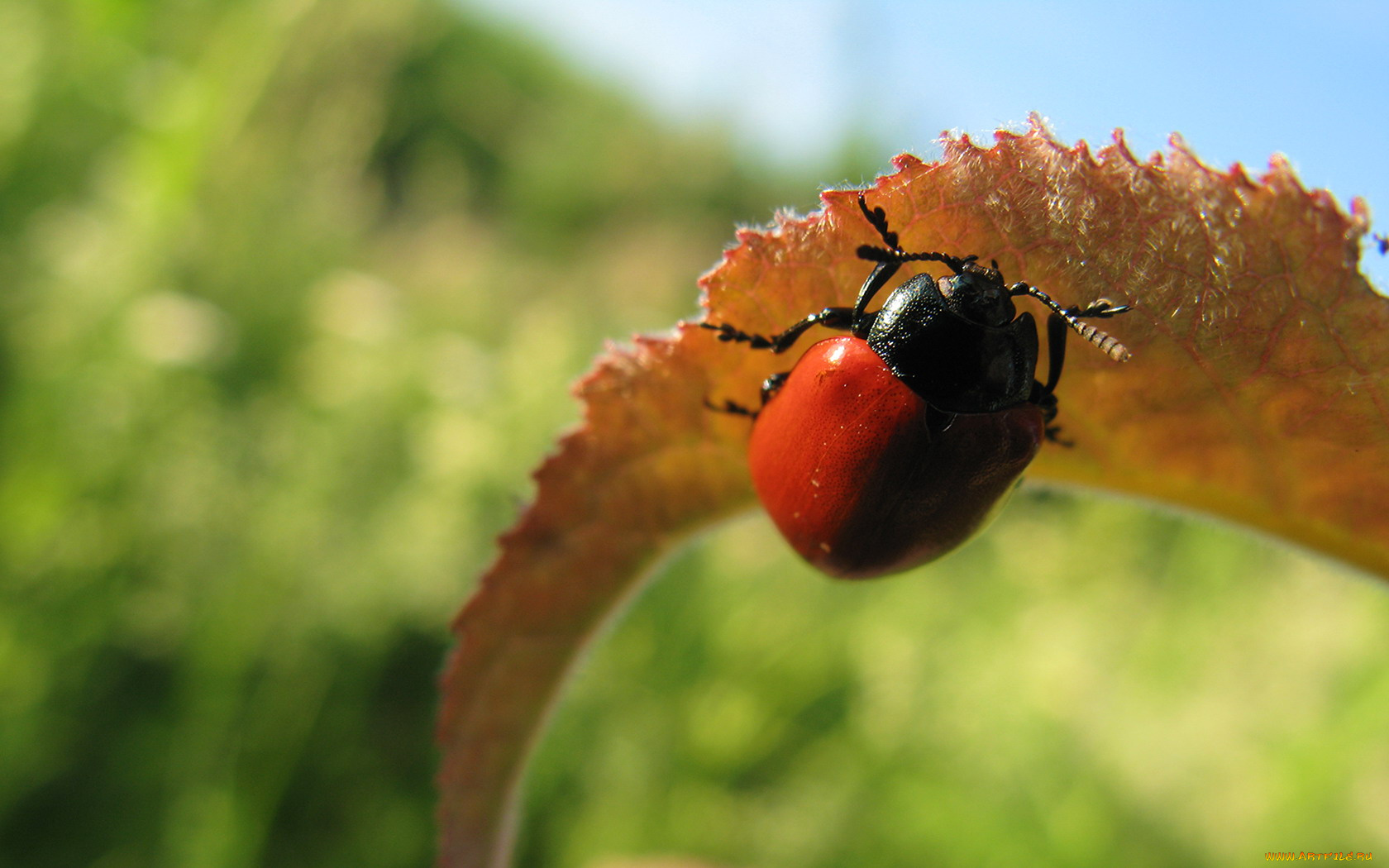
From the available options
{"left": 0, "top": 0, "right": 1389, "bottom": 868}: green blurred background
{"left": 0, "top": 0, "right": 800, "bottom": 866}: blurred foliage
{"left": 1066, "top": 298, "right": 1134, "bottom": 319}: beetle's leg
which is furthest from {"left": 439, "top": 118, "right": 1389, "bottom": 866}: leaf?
{"left": 0, "top": 0, "right": 1389, "bottom": 868}: green blurred background

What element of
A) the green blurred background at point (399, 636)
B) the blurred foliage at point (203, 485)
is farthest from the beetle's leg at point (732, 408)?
the green blurred background at point (399, 636)

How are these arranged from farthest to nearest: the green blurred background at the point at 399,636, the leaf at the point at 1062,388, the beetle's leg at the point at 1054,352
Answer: the green blurred background at the point at 399,636
the beetle's leg at the point at 1054,352
the leaf at the point at 1062,388

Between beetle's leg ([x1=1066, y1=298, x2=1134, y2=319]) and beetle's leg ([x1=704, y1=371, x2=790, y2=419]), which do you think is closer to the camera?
beetle's leg ([x1=1066, y1=298, x2=1134, y2=319])

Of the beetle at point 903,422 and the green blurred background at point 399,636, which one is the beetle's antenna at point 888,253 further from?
the green blurred background at point 399,636

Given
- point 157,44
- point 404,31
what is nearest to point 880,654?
point 404,31

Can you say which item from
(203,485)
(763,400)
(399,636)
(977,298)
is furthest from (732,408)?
(399,636)

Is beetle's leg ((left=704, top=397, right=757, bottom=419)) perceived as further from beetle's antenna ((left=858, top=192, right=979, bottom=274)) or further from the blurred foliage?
the blurred foliage

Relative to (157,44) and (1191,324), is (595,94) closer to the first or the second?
(157,44)
